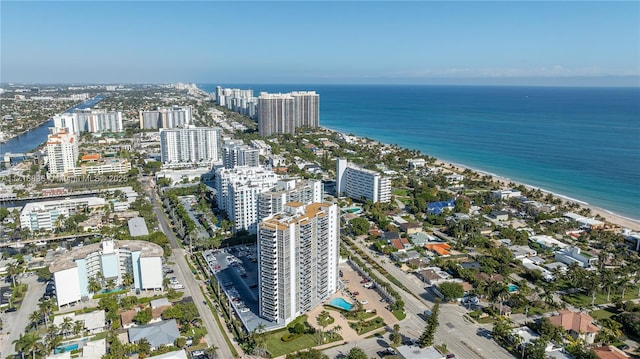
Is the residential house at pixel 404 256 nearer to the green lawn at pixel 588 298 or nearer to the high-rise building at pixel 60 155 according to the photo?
the green lawn at pixel 588 298

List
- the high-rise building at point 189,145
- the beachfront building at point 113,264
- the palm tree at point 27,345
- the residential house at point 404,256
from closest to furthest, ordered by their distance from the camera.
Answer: the palm tree at point 27,345, the beachfront building at point 113,264, the residential house at point 404,256, the high-rise building at point 189,145

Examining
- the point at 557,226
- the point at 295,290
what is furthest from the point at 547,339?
the point at 557,226

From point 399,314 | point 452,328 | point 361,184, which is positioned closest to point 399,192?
point 361,184

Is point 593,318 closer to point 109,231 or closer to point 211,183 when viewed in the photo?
point 109,231

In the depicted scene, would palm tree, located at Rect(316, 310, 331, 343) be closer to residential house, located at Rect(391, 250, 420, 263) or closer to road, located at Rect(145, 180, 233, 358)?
road, located at Rect(145, 180, 233, 358)

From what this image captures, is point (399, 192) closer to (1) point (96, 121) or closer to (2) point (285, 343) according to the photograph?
(2) point (285, 343)

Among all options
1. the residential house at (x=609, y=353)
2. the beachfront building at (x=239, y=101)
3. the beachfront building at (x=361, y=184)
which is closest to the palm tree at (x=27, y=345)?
the residential house at (x=609, y=353)
